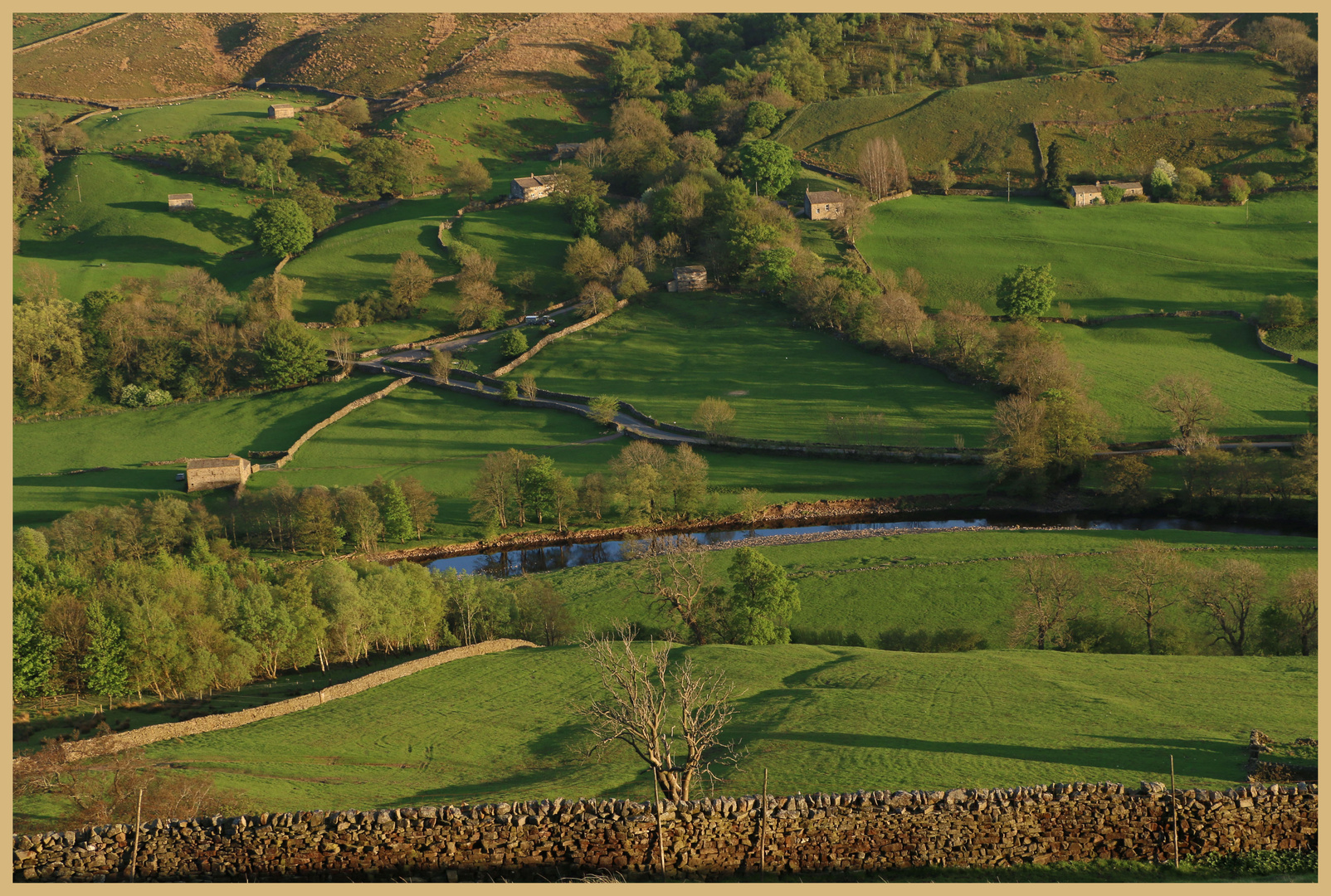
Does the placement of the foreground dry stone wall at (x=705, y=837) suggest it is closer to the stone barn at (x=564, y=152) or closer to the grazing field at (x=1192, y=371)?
the grazing field at (x=1192, y=371)

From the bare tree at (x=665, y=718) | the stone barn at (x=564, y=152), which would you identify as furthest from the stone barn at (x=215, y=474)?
the stone barn at (x=564, y=152)

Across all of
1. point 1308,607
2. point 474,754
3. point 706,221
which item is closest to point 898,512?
point 1308,607

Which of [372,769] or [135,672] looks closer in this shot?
[372,769]

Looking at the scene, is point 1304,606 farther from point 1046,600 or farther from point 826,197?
point 826,197

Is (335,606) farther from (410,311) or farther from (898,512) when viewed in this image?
(410,311)

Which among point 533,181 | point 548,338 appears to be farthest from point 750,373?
point 533,181

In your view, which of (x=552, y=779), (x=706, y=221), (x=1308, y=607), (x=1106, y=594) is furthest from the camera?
(x=706, y=221)
